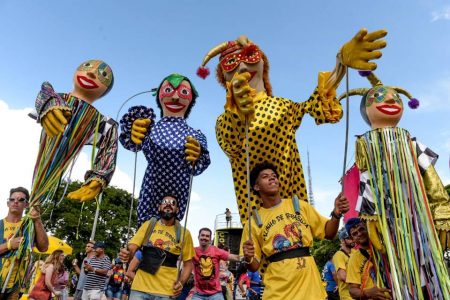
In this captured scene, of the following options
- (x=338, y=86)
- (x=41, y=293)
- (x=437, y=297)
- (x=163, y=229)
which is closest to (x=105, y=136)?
(x=163, y=229)

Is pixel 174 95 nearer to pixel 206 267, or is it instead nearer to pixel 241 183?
pixel 241 183

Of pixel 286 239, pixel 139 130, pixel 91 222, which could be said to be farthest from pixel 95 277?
pixel 91 222

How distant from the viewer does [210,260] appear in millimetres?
5422

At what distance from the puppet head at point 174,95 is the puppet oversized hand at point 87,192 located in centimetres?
96

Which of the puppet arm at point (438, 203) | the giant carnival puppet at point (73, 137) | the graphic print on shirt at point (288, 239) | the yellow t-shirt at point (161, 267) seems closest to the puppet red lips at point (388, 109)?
the puppet arm at point (438, 203)

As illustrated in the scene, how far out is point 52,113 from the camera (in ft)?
10.8

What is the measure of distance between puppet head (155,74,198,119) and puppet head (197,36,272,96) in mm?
369

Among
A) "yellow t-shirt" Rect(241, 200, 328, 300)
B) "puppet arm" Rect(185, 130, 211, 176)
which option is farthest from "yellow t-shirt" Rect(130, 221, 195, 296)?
"yellow t-shirt" Rect(241, 200, 328, 300)

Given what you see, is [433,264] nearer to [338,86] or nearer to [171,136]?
[338,86]

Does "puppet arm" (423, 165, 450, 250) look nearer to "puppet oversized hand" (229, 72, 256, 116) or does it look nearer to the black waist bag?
"puppet oversized hand" (229, 72, 256, 116)

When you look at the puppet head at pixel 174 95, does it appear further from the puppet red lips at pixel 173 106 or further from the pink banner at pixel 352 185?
the pink banner at pixel 352 185

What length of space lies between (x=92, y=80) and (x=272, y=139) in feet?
5.74

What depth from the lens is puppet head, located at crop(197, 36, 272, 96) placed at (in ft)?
11.6

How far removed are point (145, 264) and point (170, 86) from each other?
1695 millimetres
